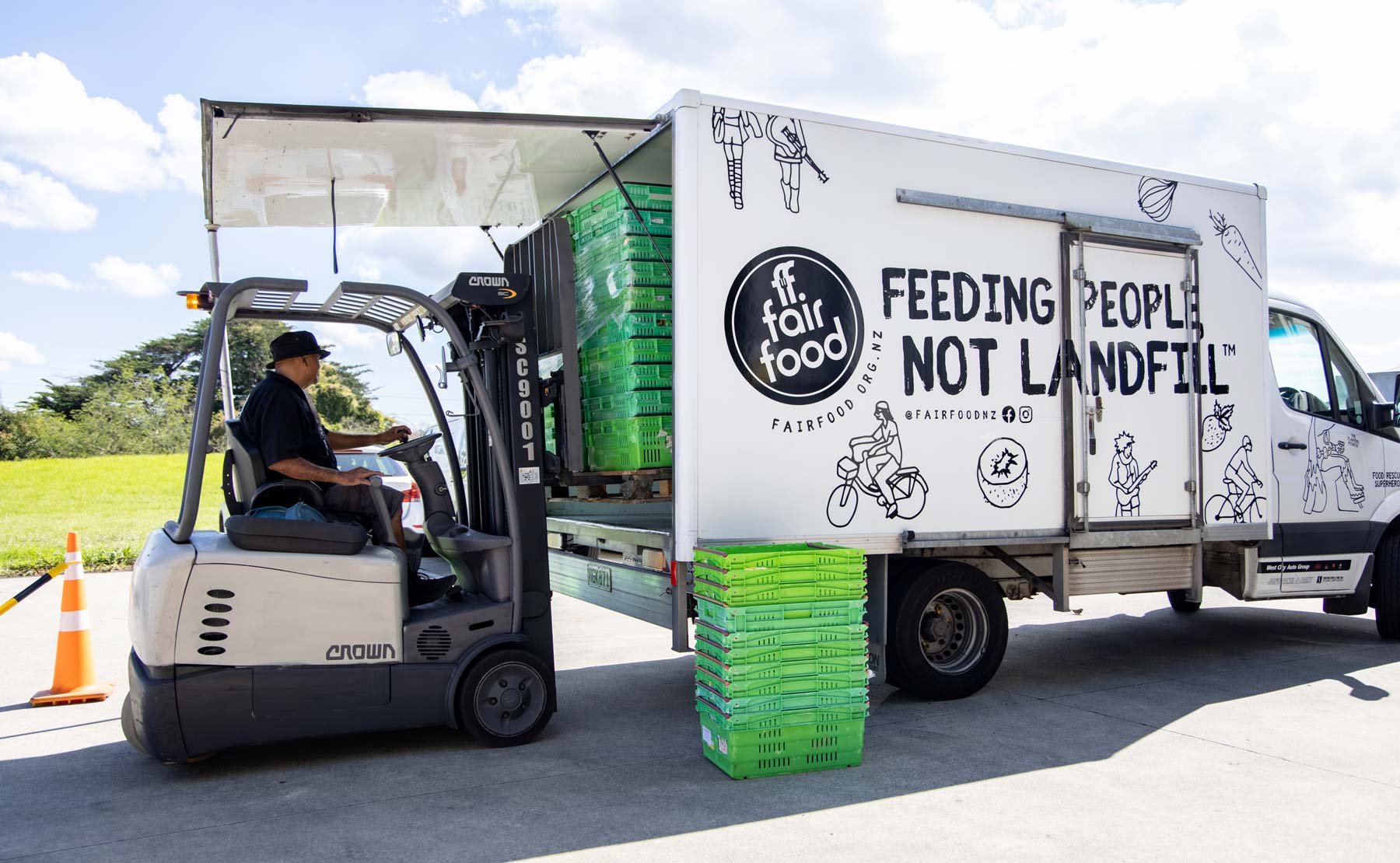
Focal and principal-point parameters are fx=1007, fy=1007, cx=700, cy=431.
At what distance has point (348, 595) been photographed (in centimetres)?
450

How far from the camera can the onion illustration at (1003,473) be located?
5656 millimetres

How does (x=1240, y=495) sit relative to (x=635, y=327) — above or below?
below

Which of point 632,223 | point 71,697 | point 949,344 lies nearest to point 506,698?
point 632,223

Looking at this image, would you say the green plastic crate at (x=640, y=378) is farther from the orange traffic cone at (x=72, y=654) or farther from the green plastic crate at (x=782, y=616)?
the orange traffic cone at (x=72, y=654)

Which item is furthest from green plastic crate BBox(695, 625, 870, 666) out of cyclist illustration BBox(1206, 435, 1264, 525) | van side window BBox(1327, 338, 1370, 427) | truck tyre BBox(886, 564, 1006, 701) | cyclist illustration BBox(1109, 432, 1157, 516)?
van side window BBox(1327, 338, 1370, 427)

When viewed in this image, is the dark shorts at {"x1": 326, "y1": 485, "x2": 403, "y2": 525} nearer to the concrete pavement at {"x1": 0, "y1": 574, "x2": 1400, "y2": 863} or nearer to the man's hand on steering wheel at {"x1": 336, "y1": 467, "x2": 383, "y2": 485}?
the man's hand on steering wheel at {"x1": 336, "y1": 467, "x2": 383, "y2": 485}

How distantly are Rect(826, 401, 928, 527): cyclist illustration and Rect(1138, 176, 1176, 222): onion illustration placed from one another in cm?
238

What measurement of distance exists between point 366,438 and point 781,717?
2651mm

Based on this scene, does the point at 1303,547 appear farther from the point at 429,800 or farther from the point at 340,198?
the point at 340,198

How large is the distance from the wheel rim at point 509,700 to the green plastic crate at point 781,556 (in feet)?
3.63

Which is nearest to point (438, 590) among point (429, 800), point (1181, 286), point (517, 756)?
point (517, 756)

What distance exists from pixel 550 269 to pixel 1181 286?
13.1ft

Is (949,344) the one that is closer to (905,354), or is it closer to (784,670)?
(905,354)

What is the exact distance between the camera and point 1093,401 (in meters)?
5.99
